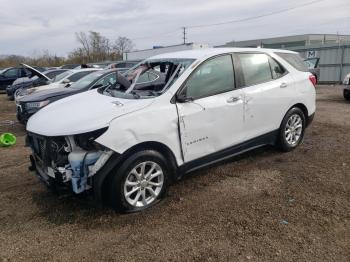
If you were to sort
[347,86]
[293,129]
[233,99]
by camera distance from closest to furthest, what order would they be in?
[233,99], [293,129], [347,86]

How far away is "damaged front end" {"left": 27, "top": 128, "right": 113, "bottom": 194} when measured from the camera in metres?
3.62

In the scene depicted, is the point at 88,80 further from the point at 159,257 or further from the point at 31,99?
the point at 159,257

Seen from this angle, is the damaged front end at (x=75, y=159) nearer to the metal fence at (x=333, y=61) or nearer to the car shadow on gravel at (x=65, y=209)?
the car shadow on gravel at (x=65, y=209)

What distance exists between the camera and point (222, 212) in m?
3.89

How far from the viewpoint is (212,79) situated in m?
4.53

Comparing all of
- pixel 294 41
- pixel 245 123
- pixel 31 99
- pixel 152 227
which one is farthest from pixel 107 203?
pixel 294 41

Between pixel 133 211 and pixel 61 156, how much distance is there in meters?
1.00

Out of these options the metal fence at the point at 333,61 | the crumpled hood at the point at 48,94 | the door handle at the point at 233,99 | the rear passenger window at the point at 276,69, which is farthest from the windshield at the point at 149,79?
the metal fence at the point at 333,61

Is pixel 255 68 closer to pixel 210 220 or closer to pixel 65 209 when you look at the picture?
pixel 210 220

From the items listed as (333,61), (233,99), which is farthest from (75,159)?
(333,61)

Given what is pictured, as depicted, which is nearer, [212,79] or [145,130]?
[145,130]

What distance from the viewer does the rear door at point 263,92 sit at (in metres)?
4.88

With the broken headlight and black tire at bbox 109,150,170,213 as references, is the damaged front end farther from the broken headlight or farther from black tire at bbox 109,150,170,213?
black tire at bbox 109,150,170,213

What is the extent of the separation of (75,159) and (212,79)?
6.61ft
